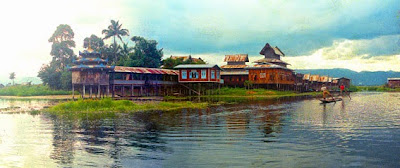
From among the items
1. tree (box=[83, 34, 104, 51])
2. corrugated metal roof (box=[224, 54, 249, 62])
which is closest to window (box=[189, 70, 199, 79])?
corrugated metal roof (box=[224, 54, 249, 62])

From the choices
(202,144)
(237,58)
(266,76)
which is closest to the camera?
(202,144)

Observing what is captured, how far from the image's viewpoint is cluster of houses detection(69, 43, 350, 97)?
164 ft

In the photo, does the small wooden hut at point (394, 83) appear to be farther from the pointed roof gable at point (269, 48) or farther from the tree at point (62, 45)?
the tree at point (62, 45)

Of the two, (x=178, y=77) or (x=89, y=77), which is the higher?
(x=178, y=77)

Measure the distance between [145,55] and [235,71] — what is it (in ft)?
60.4

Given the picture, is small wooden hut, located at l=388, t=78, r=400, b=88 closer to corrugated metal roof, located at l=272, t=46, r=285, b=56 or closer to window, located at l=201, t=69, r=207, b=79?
corrugated metal roof, located at l=272, t=46, r=285, b=56

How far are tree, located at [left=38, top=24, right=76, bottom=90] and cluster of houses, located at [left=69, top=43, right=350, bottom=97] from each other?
8.28 meters

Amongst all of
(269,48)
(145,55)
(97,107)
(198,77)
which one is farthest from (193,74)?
(97,107)

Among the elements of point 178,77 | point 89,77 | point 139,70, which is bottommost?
point 89,77

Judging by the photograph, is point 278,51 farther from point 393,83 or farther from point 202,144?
point 202,144

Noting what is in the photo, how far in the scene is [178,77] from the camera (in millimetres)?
63031

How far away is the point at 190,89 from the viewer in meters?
62.2

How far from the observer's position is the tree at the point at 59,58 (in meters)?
68.6

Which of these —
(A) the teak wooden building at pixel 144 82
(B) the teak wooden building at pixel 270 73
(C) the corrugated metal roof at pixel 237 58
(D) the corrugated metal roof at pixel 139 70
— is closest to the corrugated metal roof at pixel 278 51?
(B) the teak wooden building at pixel 270 73
